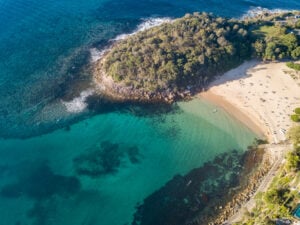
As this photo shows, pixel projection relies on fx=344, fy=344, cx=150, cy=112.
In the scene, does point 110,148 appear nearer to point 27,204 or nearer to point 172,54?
point 27,204

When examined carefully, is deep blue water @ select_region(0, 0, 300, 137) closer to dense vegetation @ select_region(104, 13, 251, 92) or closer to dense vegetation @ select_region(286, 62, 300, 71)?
dense vegetation @ select_region(104, 13, 251, 92)

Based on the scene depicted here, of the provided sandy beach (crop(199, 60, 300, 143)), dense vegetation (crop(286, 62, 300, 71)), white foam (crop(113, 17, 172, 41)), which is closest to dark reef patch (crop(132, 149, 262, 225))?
sandy beach (crop(199, 60, 300, 143))

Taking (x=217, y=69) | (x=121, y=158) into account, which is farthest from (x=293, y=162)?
(x=217, y=69)

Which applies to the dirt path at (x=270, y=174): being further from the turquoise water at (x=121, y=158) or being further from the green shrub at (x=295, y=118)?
the green shrub at (x=295, y=118)

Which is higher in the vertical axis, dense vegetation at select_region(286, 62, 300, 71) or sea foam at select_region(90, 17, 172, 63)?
sea foam at select_region(90, 17, 172, 63)

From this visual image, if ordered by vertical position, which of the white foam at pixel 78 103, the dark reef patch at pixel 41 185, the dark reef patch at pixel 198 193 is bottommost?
the dark reef patch at pixel 198 193

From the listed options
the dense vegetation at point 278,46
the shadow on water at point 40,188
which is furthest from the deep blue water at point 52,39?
the dense vegetation at point 278,46

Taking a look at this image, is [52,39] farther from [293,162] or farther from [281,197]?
[281,197]
